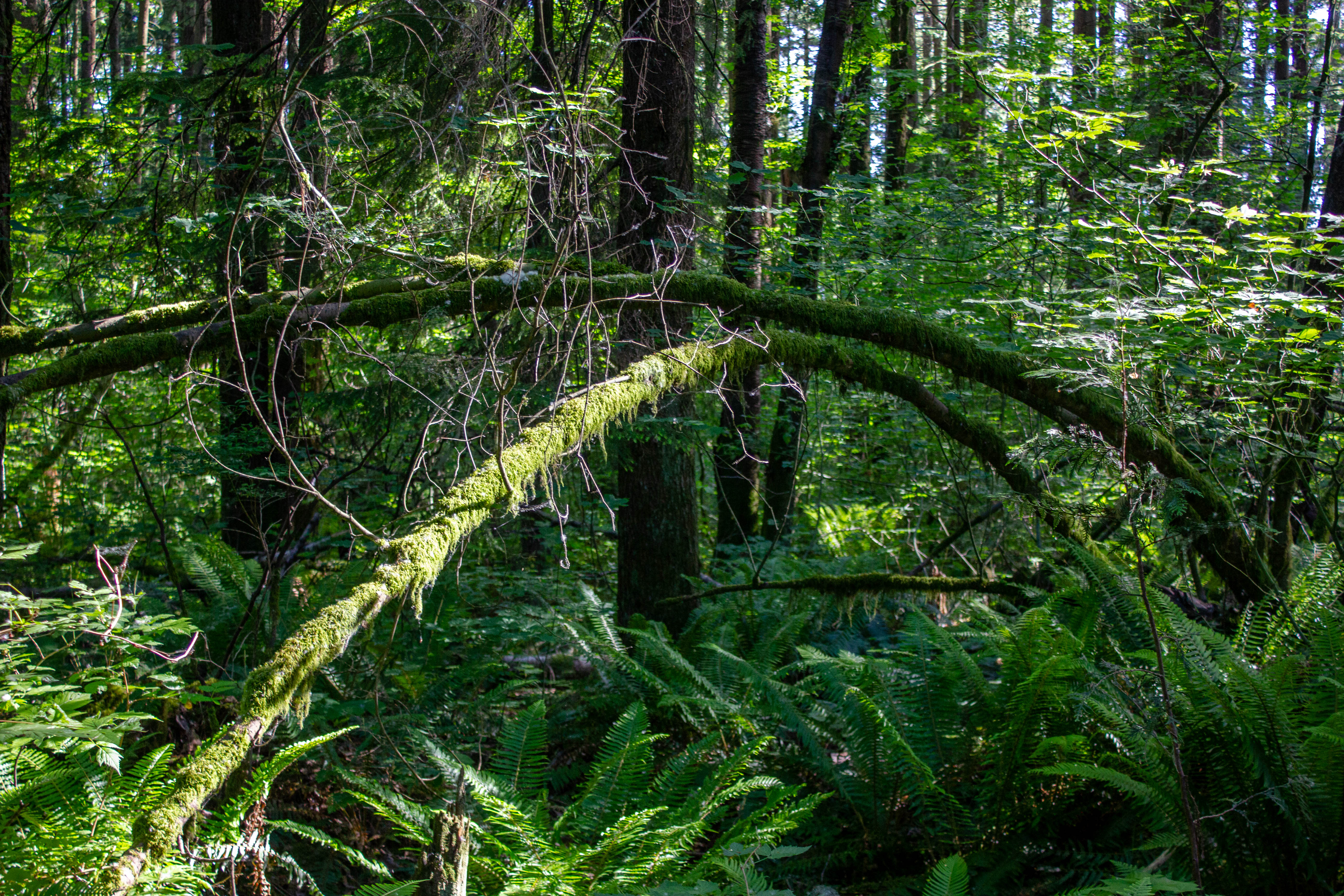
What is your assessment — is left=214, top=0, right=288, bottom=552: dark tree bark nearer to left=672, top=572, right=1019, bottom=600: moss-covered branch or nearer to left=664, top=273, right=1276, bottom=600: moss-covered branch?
left=664, top=273, right=1276, bottom=600: moss-covered branch

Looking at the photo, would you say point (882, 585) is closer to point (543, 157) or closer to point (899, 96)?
point (543, 157)

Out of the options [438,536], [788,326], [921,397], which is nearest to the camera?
[438,536]

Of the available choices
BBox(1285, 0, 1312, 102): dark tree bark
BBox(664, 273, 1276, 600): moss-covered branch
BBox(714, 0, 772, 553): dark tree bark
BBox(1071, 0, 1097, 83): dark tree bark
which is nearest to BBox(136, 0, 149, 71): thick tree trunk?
BBox(714, 0, 772, 553): dark tree bark

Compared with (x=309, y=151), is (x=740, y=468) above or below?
below

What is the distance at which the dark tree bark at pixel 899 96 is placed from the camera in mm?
9297

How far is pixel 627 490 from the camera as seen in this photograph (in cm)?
558

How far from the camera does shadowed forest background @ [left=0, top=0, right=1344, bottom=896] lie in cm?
294

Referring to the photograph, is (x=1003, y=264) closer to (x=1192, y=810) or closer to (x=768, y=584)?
(x=768, y=584)

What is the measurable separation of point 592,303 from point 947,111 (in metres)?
7.48

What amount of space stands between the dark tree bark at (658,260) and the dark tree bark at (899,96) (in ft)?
10.9

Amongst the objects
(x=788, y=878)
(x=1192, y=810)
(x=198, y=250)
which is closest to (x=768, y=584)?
(x=788, y=878)

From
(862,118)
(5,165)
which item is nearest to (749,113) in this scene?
(862,118)

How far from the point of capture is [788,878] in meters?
3.58

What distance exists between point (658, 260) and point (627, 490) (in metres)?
1.65
